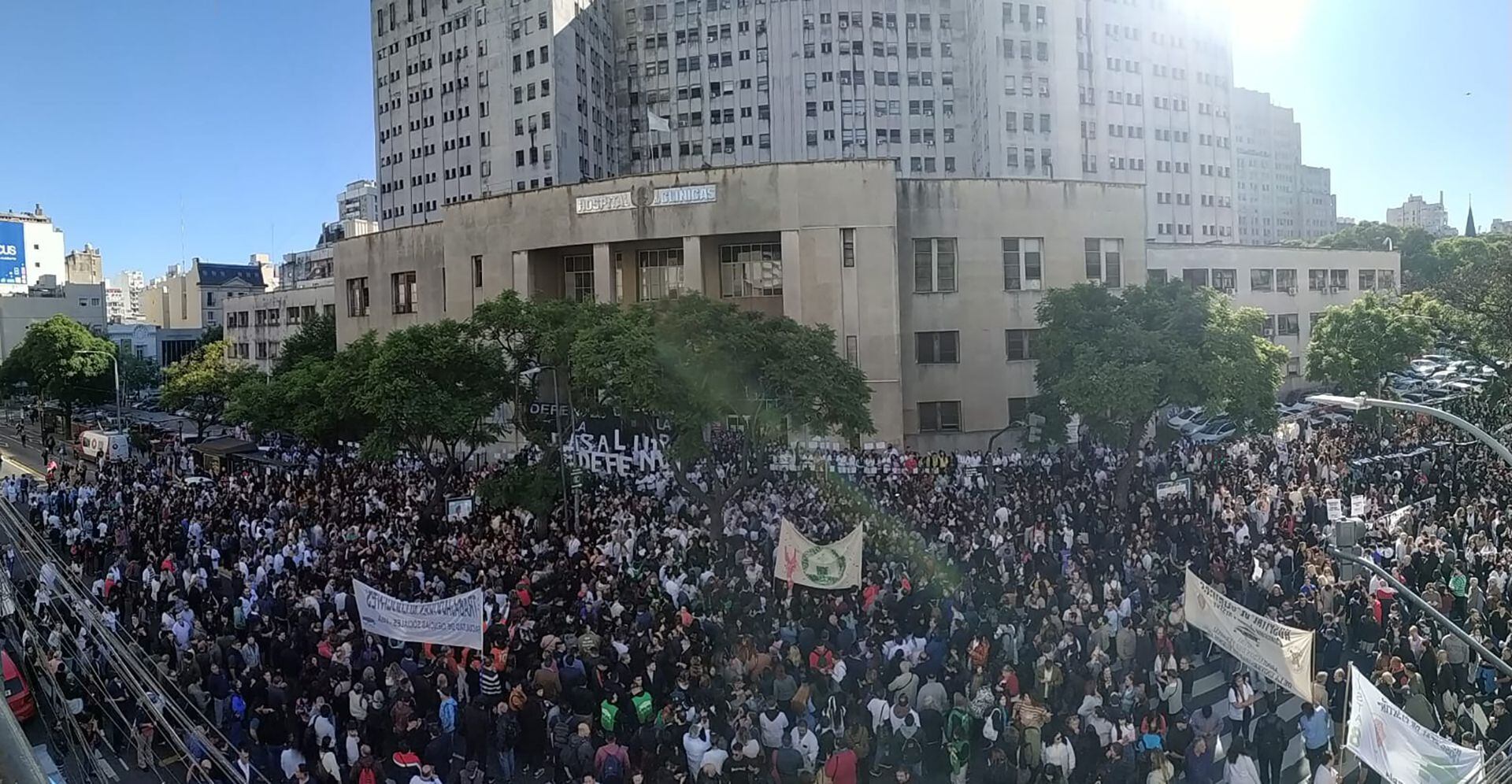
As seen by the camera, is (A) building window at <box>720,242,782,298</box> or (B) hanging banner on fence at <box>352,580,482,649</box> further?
(A) building window at <box>720,242,782,298</box>

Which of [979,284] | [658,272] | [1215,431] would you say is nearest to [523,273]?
[658,272]

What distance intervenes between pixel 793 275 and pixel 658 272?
7.52 m

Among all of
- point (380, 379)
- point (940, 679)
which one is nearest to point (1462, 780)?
point (940, 679)

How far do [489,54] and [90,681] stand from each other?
241 feet

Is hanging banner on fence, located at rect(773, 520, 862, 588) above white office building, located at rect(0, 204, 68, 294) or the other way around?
the other way around

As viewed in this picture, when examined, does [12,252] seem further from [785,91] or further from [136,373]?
[785,91]

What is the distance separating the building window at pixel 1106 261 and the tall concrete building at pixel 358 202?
10507 cm

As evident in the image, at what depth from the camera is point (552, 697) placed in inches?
554

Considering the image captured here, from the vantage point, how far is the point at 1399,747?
10.5 meters

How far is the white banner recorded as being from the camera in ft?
33.7

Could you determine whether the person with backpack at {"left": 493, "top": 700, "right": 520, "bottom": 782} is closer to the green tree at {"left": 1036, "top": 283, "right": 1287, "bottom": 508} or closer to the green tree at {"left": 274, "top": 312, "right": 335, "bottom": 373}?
the green tree at {"left": 1036, "top": 283, "right": 1287, "bottom": 508}

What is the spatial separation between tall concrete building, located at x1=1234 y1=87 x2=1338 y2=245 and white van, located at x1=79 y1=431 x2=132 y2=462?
152267 millimetres

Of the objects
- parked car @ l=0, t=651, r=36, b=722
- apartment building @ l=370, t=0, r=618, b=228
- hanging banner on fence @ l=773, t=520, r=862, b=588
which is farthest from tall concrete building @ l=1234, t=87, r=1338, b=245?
parked car @ l=0, t=651, r=36, b=722

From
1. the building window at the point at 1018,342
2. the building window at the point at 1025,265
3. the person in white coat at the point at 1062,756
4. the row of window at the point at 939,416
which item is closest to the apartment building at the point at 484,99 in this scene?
the building window at the point at 1025,265
